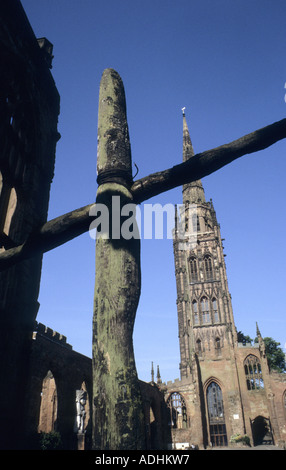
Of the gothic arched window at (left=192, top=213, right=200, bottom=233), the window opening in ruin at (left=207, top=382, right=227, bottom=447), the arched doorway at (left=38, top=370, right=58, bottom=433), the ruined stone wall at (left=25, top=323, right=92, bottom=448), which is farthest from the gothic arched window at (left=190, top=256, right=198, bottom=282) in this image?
the ruined stone wall at (left=25, top=323, right=92, bottom=448)

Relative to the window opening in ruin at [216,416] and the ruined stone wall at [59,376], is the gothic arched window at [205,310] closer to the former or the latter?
the window opening in ruin at [216,416]

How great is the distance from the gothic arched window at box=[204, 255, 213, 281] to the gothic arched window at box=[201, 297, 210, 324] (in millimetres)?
3328

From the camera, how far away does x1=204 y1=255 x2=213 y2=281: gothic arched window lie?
5200 cm

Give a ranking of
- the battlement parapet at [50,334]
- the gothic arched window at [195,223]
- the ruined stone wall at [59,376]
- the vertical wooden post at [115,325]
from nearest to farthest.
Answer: the vertical wooden post at [115,325]
the ruined stone wall at [59,376]
the battlement parapet at [50,334]
the gothic arched window at [195,223]

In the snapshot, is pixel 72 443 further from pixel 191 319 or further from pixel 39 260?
pixel 191 319

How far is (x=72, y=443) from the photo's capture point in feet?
51.1

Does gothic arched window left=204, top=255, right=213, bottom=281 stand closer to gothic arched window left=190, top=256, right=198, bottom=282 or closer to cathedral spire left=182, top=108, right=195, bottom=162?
gothic arched window left=190, top=256, right=198, bottom=282

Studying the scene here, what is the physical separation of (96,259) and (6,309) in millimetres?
5888

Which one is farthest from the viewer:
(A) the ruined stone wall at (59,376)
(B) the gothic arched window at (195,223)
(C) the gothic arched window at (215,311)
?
(B) the gothic arched window at (195,223)

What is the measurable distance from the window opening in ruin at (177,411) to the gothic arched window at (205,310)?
12186 millimetres

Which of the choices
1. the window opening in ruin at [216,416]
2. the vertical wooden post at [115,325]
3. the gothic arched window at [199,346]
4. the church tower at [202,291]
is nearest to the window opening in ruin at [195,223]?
the church tower at [202,291]

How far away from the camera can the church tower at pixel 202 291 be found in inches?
1853

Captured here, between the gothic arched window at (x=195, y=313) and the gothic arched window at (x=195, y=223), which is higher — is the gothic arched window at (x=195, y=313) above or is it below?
below
